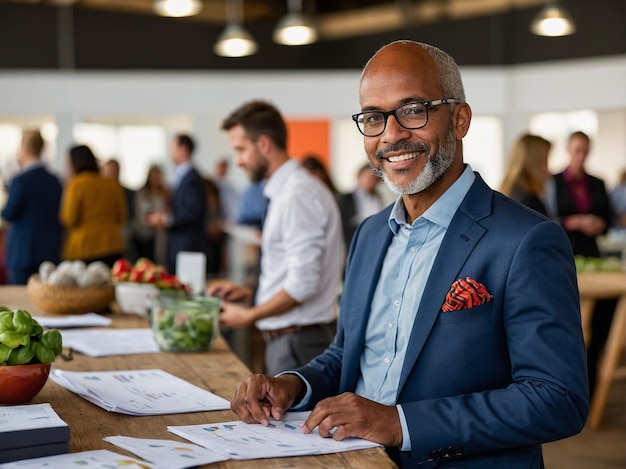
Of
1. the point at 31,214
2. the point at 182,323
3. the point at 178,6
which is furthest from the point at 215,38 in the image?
the point at 182,323

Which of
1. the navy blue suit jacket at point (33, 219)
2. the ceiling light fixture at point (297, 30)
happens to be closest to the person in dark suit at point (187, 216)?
the navy blue suit jacket at point (33, 219)

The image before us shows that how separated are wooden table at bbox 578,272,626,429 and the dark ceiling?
225 inches

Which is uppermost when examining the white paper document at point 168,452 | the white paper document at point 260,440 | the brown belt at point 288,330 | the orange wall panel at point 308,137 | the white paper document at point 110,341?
the orange wall panel at point 308,137

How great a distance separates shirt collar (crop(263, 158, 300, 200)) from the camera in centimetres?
367

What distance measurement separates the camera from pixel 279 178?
145 inches

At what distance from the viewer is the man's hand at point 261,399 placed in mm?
1825

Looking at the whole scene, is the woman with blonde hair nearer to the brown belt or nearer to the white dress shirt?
the white dress shirt

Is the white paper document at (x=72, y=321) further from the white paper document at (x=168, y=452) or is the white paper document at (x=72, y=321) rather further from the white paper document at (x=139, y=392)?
the white paper document at (x=168, y=452)

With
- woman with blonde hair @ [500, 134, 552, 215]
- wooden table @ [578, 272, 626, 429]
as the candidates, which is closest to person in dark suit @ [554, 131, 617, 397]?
wooden table @ [578, 272, 626, 429]

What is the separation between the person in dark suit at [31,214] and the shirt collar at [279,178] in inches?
135

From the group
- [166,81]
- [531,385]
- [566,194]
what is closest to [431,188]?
[531,385]

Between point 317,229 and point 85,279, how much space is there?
0.89 meters

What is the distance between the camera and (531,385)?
1.67 metres

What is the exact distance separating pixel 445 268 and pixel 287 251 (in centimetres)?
175
